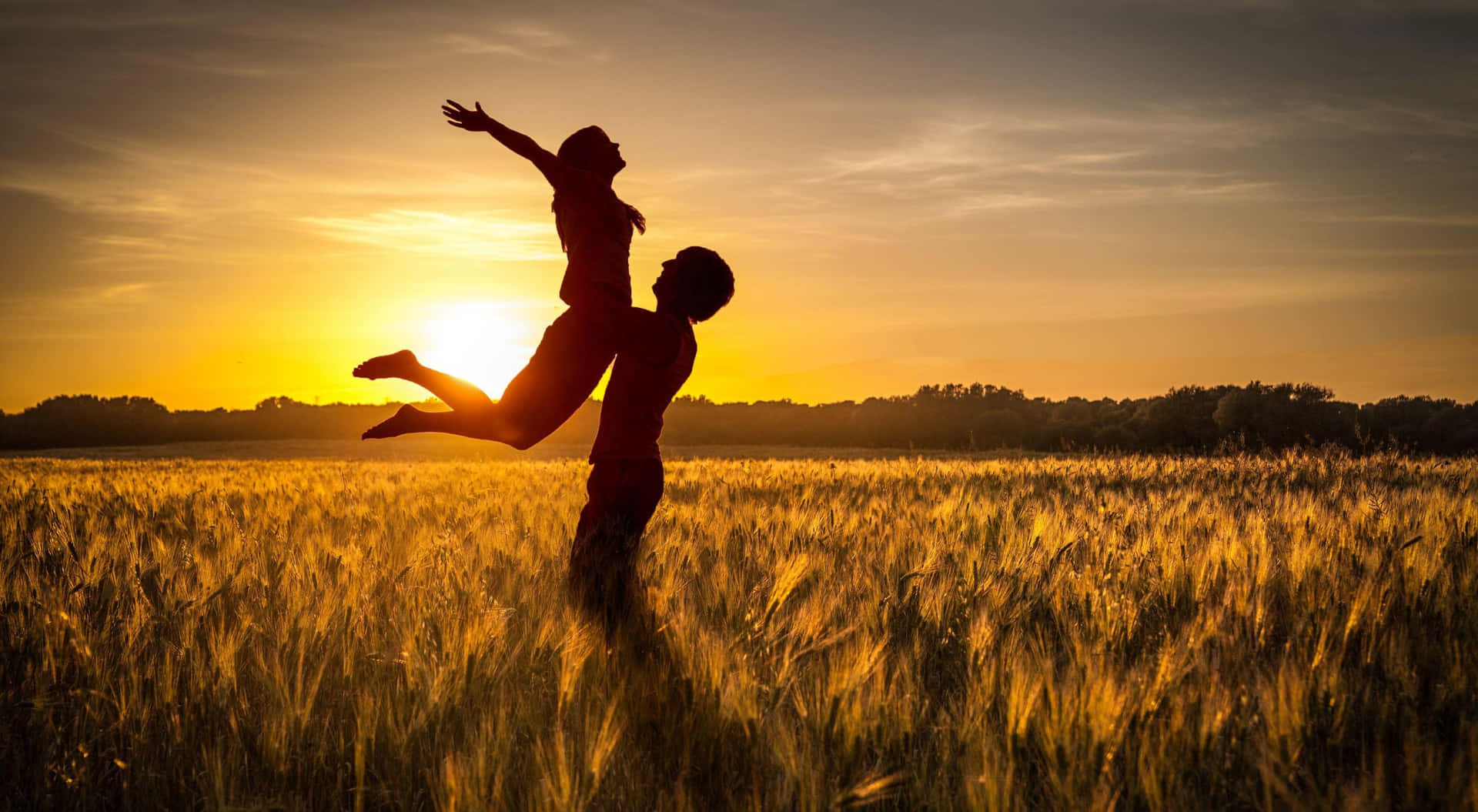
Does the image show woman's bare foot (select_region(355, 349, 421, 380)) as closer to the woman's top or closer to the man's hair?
the woman's top

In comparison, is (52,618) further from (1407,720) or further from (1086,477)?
(1086,477)

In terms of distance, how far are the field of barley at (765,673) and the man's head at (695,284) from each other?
125cm

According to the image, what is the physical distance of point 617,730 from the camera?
2.16 meters

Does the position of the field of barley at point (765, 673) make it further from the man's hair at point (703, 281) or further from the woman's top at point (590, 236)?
the woman's top at point (590, 236)

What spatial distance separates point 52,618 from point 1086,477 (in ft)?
36.3

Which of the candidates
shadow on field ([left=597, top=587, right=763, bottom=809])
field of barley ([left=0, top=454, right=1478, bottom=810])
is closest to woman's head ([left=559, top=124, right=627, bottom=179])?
field of barley ([left=0, top=454, right=1478, bottom=810])

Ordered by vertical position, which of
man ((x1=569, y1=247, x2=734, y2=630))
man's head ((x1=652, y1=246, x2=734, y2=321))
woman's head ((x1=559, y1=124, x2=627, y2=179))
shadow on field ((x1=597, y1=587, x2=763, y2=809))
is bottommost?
shadow on field ((x1=597, y1=587, x2=763, y2=809))

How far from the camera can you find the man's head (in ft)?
12.7

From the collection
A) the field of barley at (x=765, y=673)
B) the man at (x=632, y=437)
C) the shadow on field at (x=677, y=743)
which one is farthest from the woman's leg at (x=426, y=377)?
the shadow on field at (x=677, y=743)

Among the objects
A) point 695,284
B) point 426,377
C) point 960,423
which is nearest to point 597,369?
point 695,284

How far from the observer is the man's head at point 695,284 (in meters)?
3.86

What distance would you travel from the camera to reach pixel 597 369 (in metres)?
3.87

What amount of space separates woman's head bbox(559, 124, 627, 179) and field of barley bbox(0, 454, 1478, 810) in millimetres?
1932

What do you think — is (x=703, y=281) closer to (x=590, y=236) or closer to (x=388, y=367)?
(x=590, y=236)
